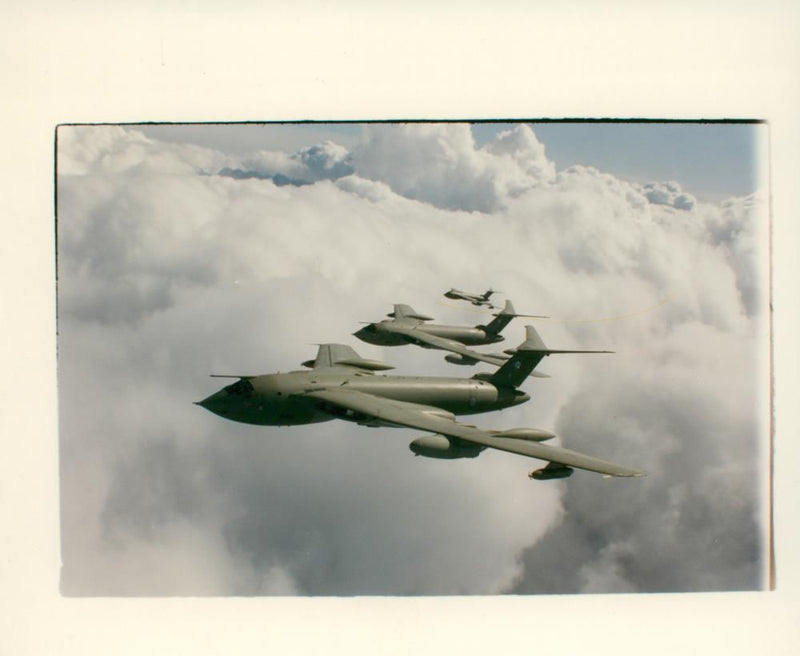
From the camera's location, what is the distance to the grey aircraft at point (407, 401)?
12617mm

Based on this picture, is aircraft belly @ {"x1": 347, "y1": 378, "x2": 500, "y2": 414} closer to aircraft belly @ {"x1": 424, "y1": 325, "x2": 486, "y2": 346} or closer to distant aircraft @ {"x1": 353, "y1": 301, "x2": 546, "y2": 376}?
distant aircraft @ {"x1": 353, "y1": 301, "x2": 546, "y2": 376}

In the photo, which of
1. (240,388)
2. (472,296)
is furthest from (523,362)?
(240,388)

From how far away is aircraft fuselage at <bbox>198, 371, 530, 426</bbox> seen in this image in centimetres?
1527

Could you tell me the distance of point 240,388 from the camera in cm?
1527

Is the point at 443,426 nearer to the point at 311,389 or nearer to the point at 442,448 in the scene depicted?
the point at 442,448

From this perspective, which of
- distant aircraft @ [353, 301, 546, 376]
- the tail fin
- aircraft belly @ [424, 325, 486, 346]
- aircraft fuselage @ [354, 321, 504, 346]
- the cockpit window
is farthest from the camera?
aircraft belly @ [424, 325, 486, 346]

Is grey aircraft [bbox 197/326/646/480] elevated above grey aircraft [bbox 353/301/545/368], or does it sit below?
below

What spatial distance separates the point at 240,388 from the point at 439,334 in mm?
9273

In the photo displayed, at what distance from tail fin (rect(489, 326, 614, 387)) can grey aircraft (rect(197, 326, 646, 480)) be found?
0.10 feet

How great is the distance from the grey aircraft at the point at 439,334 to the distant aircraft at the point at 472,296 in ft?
3.71

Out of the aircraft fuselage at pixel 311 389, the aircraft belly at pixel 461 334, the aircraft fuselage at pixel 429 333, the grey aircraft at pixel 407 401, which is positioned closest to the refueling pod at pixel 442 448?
the grey aircraft at pixel 407 401

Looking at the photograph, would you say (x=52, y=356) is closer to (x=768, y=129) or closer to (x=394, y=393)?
(x=394, y=393)

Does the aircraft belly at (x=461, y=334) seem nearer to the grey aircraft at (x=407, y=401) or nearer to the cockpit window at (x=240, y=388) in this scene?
the grey aircraft at (x=407, y=401)

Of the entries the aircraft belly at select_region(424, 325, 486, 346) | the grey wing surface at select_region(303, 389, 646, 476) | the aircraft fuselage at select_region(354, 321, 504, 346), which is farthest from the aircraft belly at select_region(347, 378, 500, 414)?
the aircraft belly at select_region(424, 325, 486, 346)
